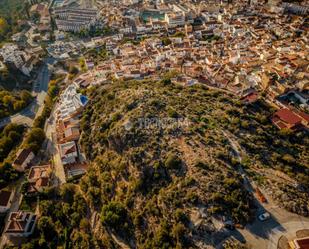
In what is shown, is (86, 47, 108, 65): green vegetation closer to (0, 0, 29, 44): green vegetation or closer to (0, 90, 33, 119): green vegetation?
(0, 90, 33, 119): green vegetation

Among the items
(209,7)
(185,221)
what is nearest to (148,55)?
(209,7)

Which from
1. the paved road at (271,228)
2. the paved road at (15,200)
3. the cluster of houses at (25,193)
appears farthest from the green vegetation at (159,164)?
the paved road at (15,200)

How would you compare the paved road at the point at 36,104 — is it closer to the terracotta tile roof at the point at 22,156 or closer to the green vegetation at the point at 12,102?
the green vegetation at the point at 12,102

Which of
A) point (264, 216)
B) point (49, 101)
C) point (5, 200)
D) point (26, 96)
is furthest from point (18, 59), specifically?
point (264, 216)

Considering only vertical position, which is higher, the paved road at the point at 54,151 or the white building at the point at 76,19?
the white building at the point at 76,19

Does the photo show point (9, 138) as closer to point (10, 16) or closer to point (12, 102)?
point (12, 102)

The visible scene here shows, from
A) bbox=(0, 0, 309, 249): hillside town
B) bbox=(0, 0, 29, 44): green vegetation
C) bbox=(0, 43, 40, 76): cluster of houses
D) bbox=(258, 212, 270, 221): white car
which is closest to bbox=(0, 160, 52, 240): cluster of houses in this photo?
bbox=(0, 0, 309, 249): hillside town
